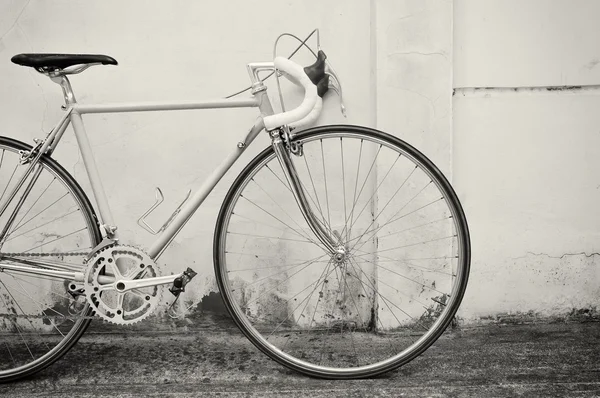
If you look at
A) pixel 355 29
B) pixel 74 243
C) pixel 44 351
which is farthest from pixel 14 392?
pixel 355 29

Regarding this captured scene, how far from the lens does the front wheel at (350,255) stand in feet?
11.8

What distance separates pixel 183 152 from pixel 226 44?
59cm

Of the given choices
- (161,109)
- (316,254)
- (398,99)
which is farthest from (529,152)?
(161,109)

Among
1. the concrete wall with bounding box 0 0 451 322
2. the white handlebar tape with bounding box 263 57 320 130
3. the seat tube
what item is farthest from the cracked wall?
the white handlebar tape with bounding box 263 57 320 130

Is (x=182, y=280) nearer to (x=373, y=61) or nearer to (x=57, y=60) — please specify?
(x=57, y=60)

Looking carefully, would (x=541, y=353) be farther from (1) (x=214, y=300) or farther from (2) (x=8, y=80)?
(2) (x=8, y=80)

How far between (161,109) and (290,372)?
1.33 metres

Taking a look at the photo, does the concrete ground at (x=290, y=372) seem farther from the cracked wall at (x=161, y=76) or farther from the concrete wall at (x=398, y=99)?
the cracked wall at (x=161, y=76)

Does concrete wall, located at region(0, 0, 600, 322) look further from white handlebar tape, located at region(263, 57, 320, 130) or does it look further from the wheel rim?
white handlebar tape, located at region(263, 57, 320, 130)

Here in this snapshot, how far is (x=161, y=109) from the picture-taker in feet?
10.2

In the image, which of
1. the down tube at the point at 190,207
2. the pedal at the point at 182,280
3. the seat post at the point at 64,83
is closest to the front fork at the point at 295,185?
the down tube at the point at 190,207

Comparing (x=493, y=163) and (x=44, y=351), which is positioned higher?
(x=493, y=163)

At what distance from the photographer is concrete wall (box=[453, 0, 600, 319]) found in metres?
3.60

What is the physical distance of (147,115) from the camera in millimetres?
3637
